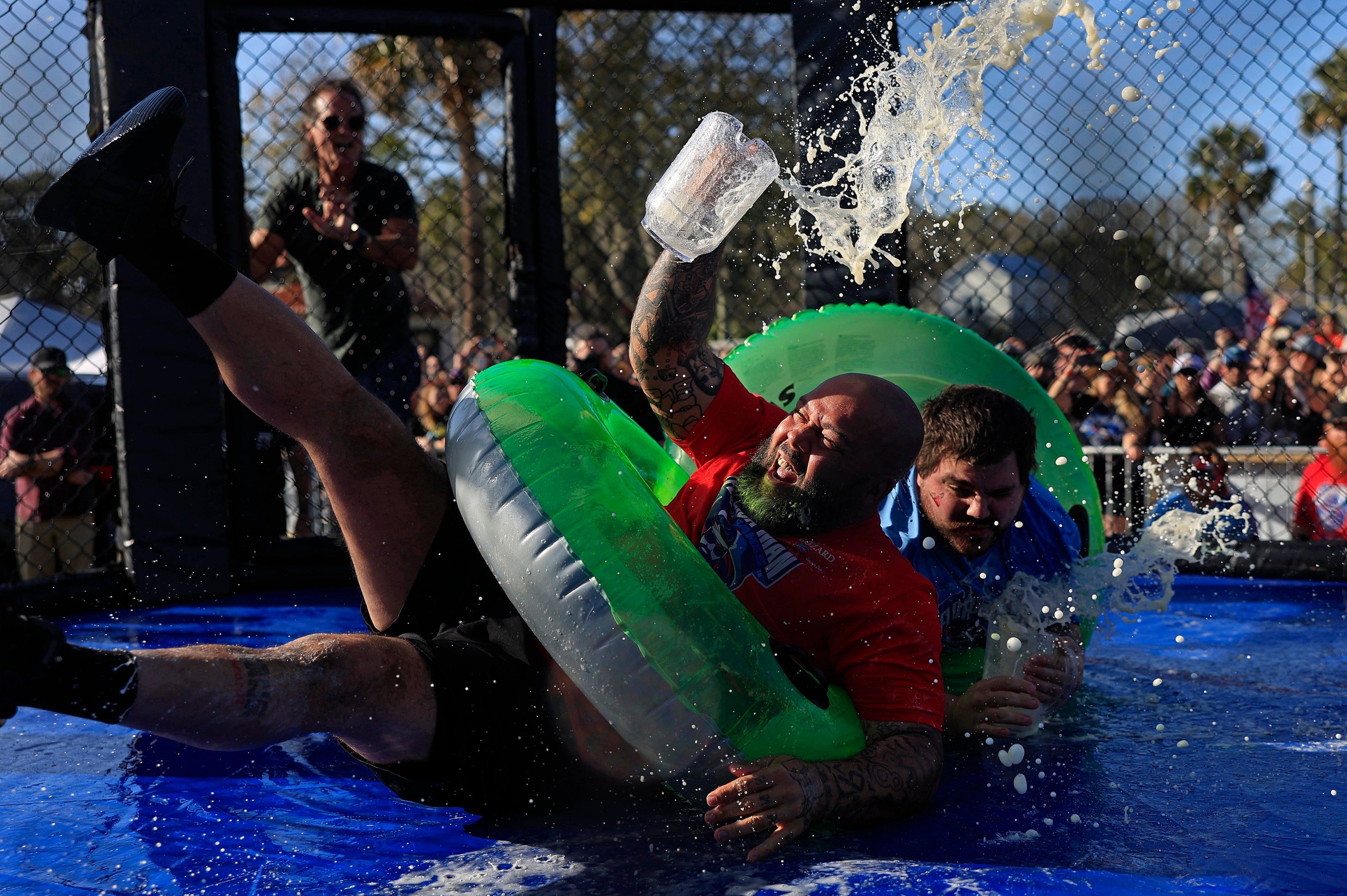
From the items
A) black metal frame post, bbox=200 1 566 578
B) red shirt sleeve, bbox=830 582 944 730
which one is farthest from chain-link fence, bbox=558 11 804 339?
red shirt sleeve, bbox=830 582 944 730

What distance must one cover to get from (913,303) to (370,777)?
10.2 ft

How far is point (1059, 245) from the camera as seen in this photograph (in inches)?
195

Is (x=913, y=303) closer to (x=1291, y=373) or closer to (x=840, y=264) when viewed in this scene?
(x=840, y=264)

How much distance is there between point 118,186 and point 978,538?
182cm

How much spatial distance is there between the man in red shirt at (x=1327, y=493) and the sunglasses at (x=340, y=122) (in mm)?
4106

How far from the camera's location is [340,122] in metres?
4.00

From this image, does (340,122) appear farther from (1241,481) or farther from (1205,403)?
(1241,481)

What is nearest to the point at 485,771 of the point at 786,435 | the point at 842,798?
the point at 842,798

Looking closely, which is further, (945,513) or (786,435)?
(945,513)

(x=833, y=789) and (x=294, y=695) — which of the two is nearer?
(x=294, y=695)

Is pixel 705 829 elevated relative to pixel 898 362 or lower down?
lower down

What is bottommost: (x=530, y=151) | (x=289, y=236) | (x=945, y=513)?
(x=945, y=513)

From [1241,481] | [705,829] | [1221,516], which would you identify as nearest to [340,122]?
[705,829]

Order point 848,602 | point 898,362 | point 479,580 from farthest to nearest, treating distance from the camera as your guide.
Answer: point 898,362, point 479,580, point 848,602
